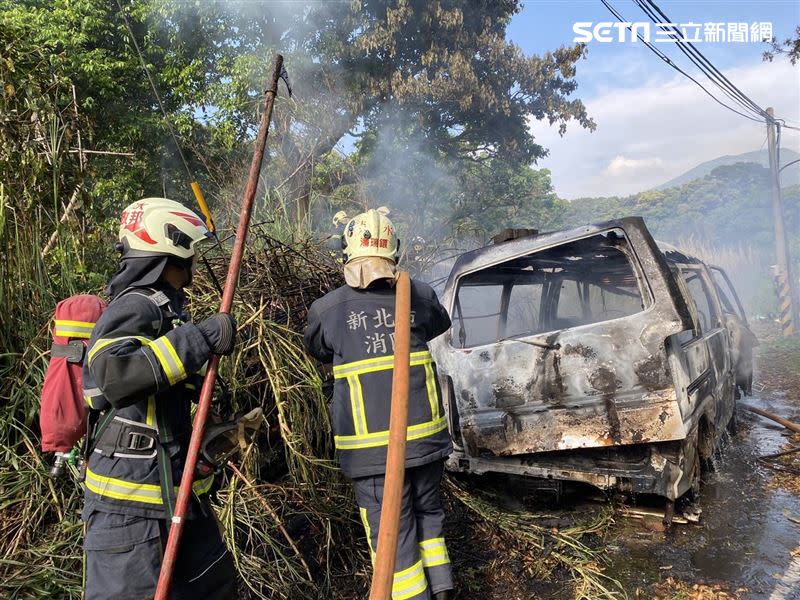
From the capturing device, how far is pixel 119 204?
10016 millimetres

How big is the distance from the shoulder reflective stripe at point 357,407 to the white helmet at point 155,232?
87 centimetres

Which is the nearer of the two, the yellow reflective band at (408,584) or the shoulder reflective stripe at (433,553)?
the yellow reflective band at (408,584)

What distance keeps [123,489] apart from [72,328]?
814 mm

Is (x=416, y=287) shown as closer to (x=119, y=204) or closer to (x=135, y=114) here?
(x=119, y=204)

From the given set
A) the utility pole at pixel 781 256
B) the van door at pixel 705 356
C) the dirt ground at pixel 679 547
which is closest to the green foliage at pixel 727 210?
the utility pole at pixel 781 256

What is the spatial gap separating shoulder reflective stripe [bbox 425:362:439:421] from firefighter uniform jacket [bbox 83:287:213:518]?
1011 mm

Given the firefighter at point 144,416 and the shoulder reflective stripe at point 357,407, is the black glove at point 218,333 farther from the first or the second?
the shoulder reflective stripe at point 357,407

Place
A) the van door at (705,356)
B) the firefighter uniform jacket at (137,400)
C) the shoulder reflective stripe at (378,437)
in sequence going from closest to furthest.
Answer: the firefighter uniform jacket at (137,400) < the shoulder reflective stripe at (378,437) < the van door at (705,356)

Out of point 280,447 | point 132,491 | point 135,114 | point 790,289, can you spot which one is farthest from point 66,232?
point 790,289

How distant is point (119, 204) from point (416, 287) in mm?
9152

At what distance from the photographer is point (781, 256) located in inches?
604

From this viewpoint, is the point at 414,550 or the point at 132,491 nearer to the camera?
the point at 132,491

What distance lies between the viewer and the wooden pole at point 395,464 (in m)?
1.58

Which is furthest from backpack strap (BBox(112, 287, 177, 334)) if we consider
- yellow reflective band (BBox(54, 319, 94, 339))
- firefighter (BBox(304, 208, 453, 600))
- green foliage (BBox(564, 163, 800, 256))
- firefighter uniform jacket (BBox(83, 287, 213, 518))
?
green foliage (BBox(564, 163, 800, 256))
